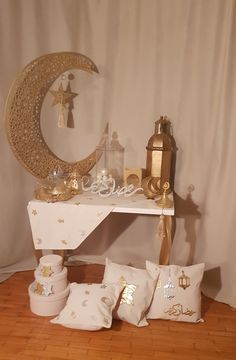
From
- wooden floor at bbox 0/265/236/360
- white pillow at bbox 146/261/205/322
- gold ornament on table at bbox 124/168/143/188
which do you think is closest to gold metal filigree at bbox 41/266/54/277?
wooden floor at bbox 0/265/236/360

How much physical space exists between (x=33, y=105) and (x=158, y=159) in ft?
2.88

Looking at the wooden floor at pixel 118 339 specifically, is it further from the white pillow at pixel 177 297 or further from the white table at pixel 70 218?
the white table at pixel 70 218

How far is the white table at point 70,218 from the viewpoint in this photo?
1885 mm

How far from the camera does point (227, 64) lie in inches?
77.7

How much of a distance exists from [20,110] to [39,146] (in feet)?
0.84

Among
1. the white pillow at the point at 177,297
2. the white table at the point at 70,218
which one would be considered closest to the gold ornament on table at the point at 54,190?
the white table at the point at 70,218

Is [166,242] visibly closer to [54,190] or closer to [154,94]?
[54,190]

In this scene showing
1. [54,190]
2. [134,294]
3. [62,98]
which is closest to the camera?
[134,294]

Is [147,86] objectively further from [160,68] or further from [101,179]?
[101,179]

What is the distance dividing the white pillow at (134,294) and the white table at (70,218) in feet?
0.87

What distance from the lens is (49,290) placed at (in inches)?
74.3

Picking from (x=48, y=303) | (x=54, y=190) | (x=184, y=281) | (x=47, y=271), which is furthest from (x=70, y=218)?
(x=184, y=281)

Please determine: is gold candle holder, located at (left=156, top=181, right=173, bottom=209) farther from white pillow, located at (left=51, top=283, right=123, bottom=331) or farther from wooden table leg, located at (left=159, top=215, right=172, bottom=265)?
white pillow, located at (left=51, top=283, right=123, bottom=331)

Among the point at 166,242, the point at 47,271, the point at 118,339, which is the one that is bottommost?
the point at 118,339
